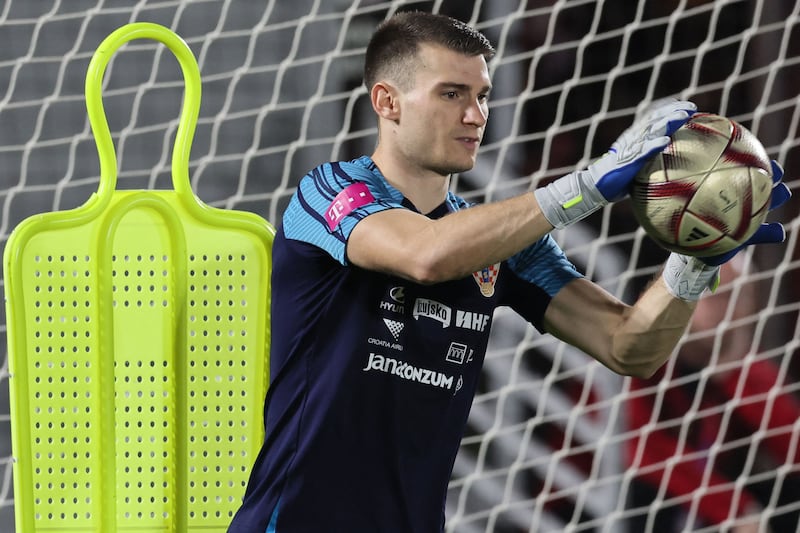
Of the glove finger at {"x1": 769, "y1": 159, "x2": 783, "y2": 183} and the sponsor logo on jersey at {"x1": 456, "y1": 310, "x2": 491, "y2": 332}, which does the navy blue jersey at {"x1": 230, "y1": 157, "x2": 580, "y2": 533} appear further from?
the glove finger at {"x1": 769, "y1": 159, "x2": 783, "y2": 183}

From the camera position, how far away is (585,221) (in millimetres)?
3709

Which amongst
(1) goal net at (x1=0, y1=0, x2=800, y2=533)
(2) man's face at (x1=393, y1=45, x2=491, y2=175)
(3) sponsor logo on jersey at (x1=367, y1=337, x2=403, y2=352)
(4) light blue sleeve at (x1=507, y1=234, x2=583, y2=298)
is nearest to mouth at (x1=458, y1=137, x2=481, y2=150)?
(2) man's face at (x1=393, y1=45, x2=491, y2=175)

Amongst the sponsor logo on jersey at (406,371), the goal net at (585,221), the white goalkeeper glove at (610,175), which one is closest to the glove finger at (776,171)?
the white goalkeeper glove at (610,175)

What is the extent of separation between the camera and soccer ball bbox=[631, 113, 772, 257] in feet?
5.70

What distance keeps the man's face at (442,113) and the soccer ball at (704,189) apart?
329 millimetres

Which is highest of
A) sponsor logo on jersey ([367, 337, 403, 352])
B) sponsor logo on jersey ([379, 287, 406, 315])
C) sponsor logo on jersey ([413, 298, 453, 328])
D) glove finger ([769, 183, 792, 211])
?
glove finger ([769, 183, 792, 211])

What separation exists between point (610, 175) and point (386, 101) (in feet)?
1.73

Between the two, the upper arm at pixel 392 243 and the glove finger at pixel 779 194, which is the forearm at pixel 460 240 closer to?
the upper arm at pixel 392 243

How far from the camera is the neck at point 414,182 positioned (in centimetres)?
202

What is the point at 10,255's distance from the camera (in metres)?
1.97

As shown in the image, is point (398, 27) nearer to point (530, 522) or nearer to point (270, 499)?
point (270, 499)

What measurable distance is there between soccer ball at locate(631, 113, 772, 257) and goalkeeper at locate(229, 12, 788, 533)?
0.14 metres

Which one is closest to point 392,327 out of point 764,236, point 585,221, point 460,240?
point 460,240

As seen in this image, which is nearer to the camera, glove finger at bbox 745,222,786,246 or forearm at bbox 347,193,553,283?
forearm at bbox 347,193,553,283
